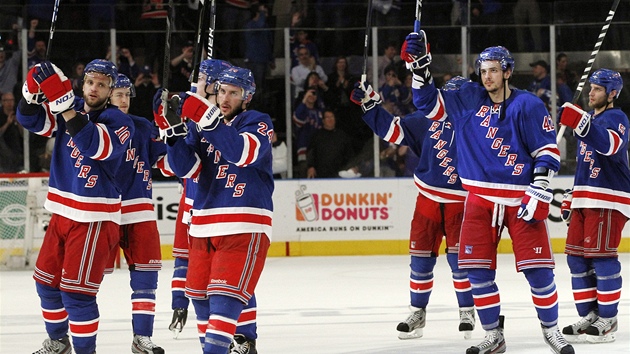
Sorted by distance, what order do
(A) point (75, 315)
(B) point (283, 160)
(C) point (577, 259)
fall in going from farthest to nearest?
(B) point (283, 160), (C) point (577, 259), (A) point (75, 315)

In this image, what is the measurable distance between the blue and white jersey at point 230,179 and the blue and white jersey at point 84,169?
48cm

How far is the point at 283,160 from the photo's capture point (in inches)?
416

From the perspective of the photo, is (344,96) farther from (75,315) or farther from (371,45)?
(75,315)

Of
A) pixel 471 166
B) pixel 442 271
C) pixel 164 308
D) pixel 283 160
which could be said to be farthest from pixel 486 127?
pixel 283 160

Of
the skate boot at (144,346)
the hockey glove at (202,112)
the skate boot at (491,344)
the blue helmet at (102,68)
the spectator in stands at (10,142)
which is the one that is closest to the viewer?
the hockey glove at (202,112)

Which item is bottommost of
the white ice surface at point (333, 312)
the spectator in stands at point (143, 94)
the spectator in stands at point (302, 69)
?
the white ice surface at point (333, 312)

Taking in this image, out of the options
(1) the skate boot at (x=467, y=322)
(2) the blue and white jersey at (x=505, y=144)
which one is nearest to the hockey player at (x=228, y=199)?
(2) the blue and white jersey at (x=505, y=144)

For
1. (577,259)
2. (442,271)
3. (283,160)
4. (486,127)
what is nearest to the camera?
(486,127)

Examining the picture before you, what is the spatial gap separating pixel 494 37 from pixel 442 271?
109 inches

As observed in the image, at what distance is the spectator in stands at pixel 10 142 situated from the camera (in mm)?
10281

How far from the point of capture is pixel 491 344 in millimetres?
5207

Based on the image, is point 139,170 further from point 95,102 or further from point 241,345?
point 241,345

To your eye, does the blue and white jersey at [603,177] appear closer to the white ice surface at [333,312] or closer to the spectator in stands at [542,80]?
the white ice surface at [333,312]

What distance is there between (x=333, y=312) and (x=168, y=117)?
2992mm
